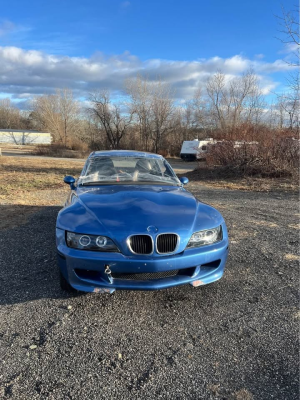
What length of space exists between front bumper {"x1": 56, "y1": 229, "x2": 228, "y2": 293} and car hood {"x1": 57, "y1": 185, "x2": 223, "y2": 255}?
0.61 ft

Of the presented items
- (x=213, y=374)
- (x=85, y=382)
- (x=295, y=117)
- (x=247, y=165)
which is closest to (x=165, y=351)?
(x=213, y=374)

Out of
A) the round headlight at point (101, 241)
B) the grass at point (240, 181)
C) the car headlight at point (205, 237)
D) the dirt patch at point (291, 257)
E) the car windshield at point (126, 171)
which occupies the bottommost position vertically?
the grass at point (240, 181)

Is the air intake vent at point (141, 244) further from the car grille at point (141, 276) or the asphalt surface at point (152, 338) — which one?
the asphalt surface at point (152, 338)

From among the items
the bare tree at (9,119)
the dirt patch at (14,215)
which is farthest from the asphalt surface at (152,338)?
the bare tree at (9,119)

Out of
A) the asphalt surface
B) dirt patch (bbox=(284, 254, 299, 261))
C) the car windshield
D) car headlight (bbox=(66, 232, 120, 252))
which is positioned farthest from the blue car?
dirt patch (bbox=(284, 254, 299, 261))

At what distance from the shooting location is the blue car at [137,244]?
2.74m

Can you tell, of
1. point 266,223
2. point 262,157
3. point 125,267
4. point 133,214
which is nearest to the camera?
point 125,267

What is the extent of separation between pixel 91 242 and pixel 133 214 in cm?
52


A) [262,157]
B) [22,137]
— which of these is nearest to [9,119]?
[22,137]

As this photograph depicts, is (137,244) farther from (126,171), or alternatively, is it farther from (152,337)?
(126,171)

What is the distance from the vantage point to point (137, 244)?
2.77 metres

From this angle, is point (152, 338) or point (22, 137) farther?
point (22, 137)

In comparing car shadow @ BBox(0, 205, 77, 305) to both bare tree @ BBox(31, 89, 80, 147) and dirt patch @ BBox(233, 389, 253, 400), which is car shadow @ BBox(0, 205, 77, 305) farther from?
bare tree @ BBox(31, 89, 80, 147)

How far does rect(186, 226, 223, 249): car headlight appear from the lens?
2939mm
